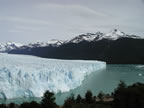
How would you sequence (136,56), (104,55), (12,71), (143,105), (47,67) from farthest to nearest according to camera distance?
(104,55) < (136,56) < (47,67) < (12,71) < (143,105)

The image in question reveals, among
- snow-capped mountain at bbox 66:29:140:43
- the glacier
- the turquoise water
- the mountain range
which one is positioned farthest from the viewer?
snow-capped mountain at bbox 66:29:140:43

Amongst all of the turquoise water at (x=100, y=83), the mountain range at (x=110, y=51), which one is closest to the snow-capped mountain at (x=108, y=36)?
the mountain range at (x=110, y=51)

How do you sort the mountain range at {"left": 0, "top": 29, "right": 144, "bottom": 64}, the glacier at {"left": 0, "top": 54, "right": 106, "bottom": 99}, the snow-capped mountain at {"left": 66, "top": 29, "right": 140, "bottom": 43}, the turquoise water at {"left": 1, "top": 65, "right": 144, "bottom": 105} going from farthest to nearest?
the snow-capped mountain at {"left": 66, "top": 29, "right": 140, "bottom": 43} < the mountain range at {"left": 0, "top": 29, "right": 144, "bottom": 64} < the turquoise water at {"left": 1, "top": 65, "right": 144, "bottom": 105} < the glacier at {"left": 0, "top": 54, "right": 106, "bottom": 99}

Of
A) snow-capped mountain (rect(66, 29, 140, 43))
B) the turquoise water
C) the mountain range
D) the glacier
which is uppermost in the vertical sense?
snow-capped mountain (rect(66, 29, 140, 43))

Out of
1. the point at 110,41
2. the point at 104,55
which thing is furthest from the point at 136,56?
the point at 110,41

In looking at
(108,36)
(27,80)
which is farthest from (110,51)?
(27,80)

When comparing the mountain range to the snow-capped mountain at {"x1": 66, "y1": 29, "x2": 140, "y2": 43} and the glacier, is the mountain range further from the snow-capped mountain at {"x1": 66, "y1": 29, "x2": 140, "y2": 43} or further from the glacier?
the glacier

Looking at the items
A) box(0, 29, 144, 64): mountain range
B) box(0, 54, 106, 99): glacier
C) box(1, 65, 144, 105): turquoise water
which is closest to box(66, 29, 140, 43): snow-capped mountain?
box(0, 29, 144, 64): mountain range

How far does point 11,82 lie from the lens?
29.8 ft

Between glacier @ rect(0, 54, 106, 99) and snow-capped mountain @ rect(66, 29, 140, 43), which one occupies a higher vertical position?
snow-capped mountain @ rect(66, 29, 140, 43)

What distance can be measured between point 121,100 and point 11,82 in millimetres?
5455

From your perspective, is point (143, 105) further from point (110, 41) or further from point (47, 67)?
point (110, 41)

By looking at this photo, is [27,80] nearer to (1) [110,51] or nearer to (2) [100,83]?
(2) [100,83]

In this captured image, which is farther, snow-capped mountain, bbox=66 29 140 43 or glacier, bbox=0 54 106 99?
snow-capped mountain, bbox=66 29 140 43
